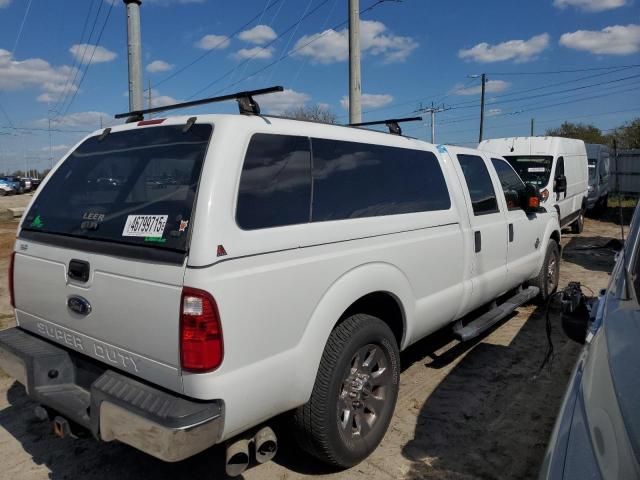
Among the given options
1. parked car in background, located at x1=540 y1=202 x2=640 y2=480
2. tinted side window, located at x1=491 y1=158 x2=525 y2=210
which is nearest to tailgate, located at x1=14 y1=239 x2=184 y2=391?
parked car in background, located at x1=540 y1=202 x2=640 y2=480

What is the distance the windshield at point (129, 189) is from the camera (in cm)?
245

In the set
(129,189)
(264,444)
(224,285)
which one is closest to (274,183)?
(224,285)

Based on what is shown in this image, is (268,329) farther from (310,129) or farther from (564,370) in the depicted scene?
(564,370)

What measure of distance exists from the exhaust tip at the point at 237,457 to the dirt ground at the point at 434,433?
646mm

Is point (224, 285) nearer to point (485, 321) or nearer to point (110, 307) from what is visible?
point (110, 307)

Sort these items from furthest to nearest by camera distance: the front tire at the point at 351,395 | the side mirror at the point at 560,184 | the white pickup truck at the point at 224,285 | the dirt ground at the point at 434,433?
the side mirror at the point at 560,184 → the dirt ground at the point at 434,433 → the front tire at the point at 351,395 → the white pickup truck at the point at 224,285

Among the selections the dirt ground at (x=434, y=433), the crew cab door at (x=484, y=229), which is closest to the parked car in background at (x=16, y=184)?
the dirt ground at (x=434, y=433)

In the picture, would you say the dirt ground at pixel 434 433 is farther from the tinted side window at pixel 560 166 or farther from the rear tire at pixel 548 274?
the tinted side window at pixel 560 166

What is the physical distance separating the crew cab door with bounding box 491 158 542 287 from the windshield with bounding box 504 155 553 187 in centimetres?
707

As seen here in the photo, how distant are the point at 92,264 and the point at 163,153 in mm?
696

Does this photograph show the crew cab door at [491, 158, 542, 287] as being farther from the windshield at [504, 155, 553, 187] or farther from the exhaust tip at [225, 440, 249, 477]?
the windshield at [504, 155, 553, 187]

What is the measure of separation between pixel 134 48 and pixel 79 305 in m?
7.98

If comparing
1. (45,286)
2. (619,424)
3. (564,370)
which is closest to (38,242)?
(45,286)

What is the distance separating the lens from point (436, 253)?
3.81m
